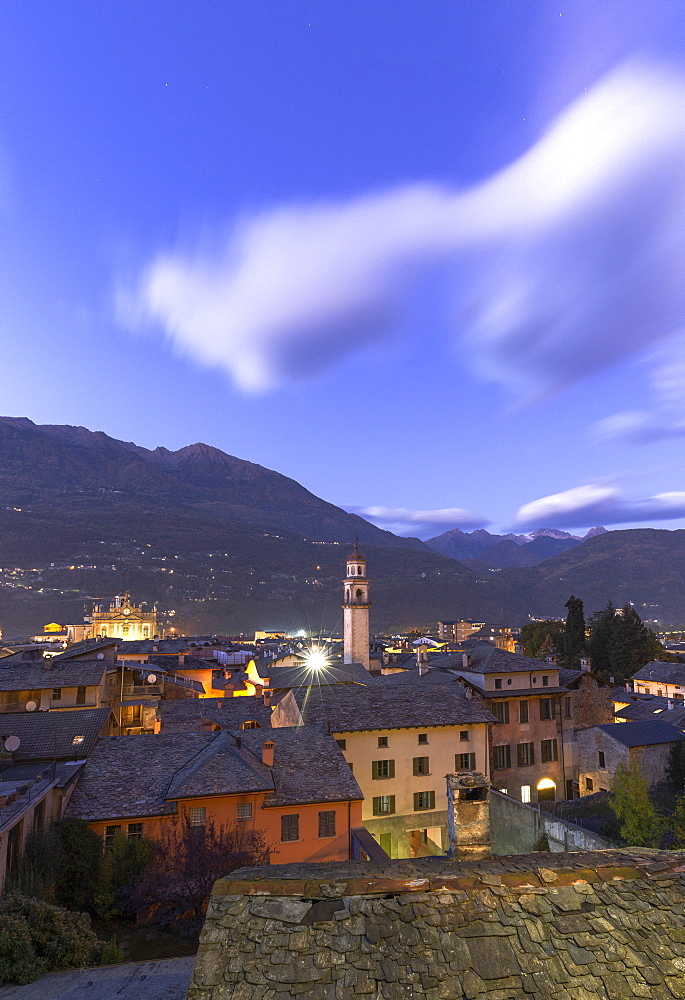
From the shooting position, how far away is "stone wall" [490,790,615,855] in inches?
1019

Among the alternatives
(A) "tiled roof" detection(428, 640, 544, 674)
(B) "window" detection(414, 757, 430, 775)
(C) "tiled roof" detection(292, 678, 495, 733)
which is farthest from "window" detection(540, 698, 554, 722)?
(B) "window" detection(414, 757, 430, 775)

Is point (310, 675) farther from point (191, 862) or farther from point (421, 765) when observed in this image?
point (191, 862)

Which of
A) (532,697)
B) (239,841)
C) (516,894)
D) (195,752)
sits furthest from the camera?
(532,697)

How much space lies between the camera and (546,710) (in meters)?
42.7

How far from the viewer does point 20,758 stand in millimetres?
27641

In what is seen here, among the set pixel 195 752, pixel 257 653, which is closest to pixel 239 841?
pixel 195 752

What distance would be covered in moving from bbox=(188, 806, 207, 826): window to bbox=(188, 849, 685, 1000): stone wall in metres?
17.6

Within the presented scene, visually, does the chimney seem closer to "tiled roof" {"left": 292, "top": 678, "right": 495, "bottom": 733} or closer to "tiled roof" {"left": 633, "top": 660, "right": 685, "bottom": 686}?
"tiled roof" {"left": 292, "top": 678, "right": 495, "bottom": 733}

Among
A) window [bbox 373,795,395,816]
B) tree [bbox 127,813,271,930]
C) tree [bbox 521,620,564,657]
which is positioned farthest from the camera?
tree [bbox 521,620,564,657]

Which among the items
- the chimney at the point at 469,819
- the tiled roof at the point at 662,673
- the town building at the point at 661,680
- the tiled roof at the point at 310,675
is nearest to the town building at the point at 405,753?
the tiled roof at the point at 310,675

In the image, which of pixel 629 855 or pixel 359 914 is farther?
pixel 629 855

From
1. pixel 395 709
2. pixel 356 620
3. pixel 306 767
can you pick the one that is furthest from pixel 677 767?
pixel 356 620

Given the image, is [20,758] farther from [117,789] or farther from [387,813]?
[387,813]

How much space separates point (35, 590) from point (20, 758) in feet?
608
